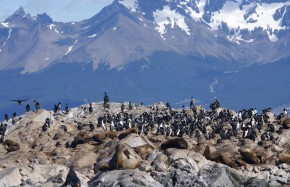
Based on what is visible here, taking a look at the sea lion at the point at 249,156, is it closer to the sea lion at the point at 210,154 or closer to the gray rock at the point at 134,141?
the sea lion at the point at 210,154

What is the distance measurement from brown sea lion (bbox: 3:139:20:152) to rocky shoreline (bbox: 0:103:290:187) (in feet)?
1.67

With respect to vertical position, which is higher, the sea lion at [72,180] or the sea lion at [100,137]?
the sea lion at [100,137]

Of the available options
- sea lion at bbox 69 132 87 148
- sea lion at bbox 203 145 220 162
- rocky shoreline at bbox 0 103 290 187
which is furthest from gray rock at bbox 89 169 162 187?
sea lion at bbox 69 132 87 148

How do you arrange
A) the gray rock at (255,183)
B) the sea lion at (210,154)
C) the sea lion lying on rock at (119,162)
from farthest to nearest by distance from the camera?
the sea lion at (210,154), the sea lion lying on rock at (119,162), the gray rock at (255,183)

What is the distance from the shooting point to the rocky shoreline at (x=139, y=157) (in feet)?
167

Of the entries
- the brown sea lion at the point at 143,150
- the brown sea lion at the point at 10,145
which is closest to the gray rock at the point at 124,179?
the brown sea lion at the point at 143,150

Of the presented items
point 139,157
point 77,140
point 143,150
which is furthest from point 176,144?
point 77,140

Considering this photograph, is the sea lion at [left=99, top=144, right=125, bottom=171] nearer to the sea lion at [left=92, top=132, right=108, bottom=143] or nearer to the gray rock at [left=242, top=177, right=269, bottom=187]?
the gray rock at [left=242, top=177, right=269, bottom=187]

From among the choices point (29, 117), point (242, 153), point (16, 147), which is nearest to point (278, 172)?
point (242, 153)

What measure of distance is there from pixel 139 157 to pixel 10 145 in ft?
50.0

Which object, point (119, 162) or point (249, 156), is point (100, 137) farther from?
point (249, 156)

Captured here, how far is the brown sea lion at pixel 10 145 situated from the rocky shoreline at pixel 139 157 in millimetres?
511

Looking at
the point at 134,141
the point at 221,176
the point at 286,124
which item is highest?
the point at 286,124

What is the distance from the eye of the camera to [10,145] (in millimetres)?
65438
